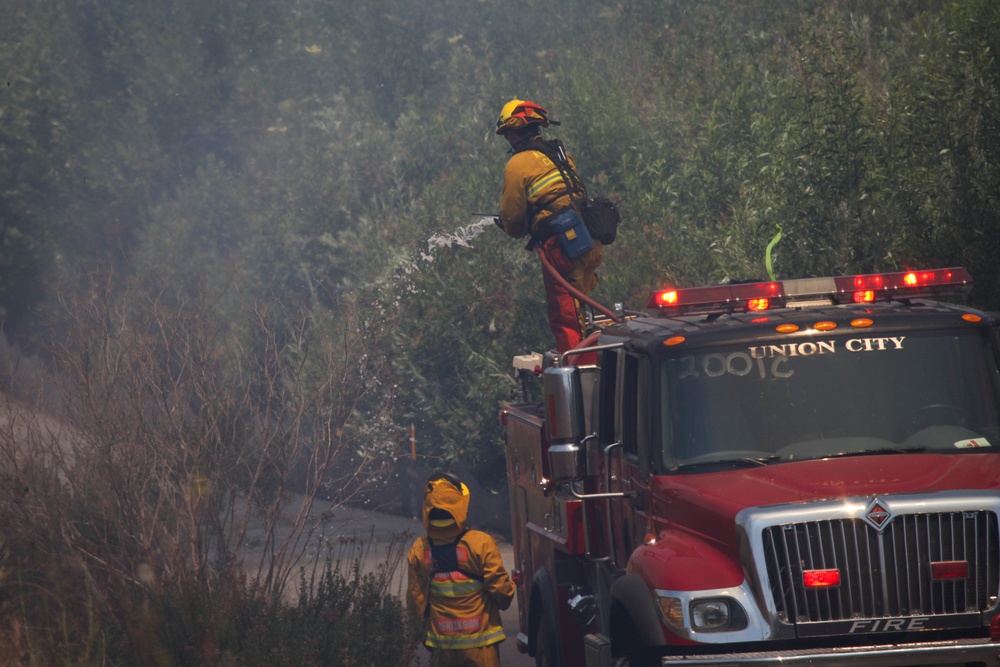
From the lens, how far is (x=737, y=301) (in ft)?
20.2

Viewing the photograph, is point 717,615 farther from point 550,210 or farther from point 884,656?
point 550,210

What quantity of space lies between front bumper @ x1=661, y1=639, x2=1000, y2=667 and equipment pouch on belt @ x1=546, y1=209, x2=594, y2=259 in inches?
185

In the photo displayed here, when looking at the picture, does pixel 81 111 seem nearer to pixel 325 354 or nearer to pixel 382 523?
pixel 382 523

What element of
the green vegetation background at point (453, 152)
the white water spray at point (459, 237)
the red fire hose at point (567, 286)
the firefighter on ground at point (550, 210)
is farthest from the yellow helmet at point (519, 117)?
the white water spray at point (459, 237)

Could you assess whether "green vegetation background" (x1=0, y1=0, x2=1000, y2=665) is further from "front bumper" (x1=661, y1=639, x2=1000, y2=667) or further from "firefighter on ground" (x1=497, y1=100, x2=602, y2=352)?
"front bumper" (x1=661, y1=639, x2=1000, y2=667)

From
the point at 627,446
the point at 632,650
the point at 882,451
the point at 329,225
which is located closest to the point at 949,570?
the point at 882,451

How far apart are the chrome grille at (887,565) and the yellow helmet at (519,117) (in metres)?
5.00

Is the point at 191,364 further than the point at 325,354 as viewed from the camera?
No

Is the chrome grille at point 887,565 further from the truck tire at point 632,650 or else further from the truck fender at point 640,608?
the truck tire at point 632,650

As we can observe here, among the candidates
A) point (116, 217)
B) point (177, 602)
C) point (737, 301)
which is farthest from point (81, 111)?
point (737, 301)

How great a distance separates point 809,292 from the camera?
20.6 ft

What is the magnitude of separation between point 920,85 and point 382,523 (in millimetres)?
10620

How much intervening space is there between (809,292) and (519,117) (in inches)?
141

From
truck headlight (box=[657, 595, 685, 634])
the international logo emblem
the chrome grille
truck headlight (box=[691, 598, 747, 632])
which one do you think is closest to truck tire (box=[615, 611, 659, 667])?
truck headlight (box=[657, 595, 685, 634])
